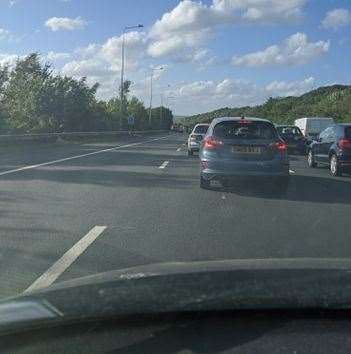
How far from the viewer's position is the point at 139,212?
34.8 ft

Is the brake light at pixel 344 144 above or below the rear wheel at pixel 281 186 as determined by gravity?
above

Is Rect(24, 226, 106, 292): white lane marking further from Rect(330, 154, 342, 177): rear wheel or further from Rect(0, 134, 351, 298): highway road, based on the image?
Rect(330, 154, 342, 177): rear wheel

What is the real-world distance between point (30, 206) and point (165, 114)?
133 metres

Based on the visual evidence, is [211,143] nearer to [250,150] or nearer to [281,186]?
[250,150]

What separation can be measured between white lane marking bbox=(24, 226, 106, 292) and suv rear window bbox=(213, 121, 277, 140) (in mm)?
5648

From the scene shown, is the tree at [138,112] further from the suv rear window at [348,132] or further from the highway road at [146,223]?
the highway road at [146,223]

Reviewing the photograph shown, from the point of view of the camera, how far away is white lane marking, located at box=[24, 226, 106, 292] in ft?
19.4

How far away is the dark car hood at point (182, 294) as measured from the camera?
2736mm

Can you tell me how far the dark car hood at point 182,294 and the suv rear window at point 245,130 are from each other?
10.7 meters

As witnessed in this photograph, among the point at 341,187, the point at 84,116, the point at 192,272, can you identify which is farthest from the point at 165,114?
the point at 192,272

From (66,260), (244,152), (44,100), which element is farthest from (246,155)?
(44,100)

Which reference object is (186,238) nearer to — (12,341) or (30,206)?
(30,206)

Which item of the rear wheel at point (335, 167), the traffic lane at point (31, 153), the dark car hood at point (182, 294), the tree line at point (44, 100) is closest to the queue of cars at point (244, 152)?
the rear wheel at point (335, 167)

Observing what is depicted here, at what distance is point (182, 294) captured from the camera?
2.86 meters
